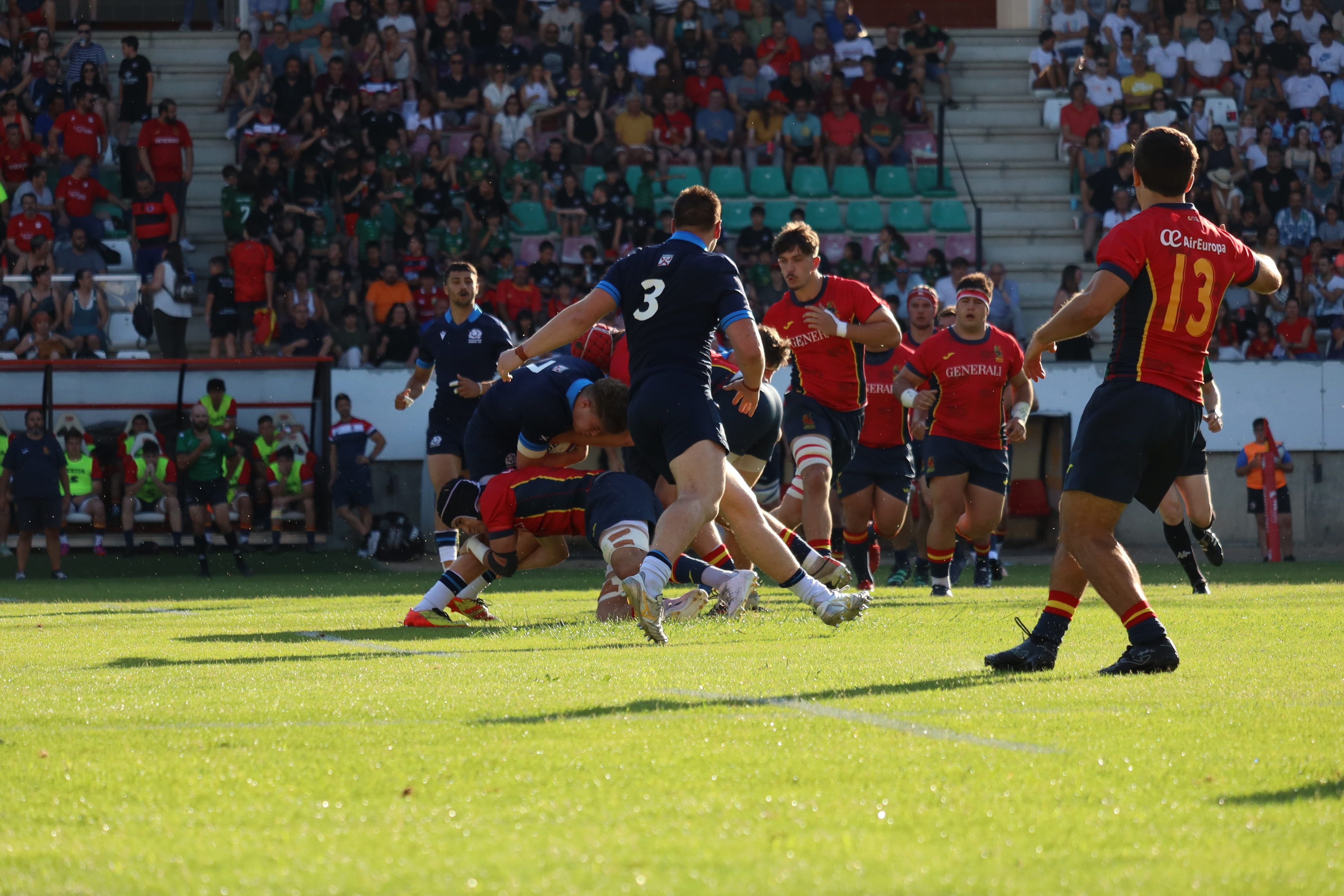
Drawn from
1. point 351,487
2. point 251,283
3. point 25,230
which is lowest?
point 351,487

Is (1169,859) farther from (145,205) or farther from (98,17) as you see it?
(98,17)

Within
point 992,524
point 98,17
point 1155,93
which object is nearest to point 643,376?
point 992,524

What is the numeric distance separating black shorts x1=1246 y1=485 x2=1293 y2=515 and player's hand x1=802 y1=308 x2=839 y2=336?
35.8ft

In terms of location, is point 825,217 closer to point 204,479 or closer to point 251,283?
point 251,283

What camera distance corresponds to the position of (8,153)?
2158 centimetres

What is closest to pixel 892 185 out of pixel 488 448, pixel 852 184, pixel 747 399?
pixel 852 184

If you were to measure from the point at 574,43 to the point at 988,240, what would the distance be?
279 inches

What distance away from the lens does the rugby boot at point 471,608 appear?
9203mm

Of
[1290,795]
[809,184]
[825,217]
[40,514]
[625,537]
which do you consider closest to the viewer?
[1290,795]

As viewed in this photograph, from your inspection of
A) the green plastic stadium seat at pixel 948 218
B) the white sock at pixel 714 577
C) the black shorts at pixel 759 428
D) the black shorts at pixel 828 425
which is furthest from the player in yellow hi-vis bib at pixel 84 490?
the green plastic stadium seat at pixel 948 218

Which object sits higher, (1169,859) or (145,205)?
(145,205)

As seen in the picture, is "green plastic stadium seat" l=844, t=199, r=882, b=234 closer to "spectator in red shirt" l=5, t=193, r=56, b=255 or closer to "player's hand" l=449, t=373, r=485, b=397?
"spectator in red shirt" l=5, t=193, r=56, b=255

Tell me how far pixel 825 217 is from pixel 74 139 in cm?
1061

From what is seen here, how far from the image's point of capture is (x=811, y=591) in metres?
7.56
